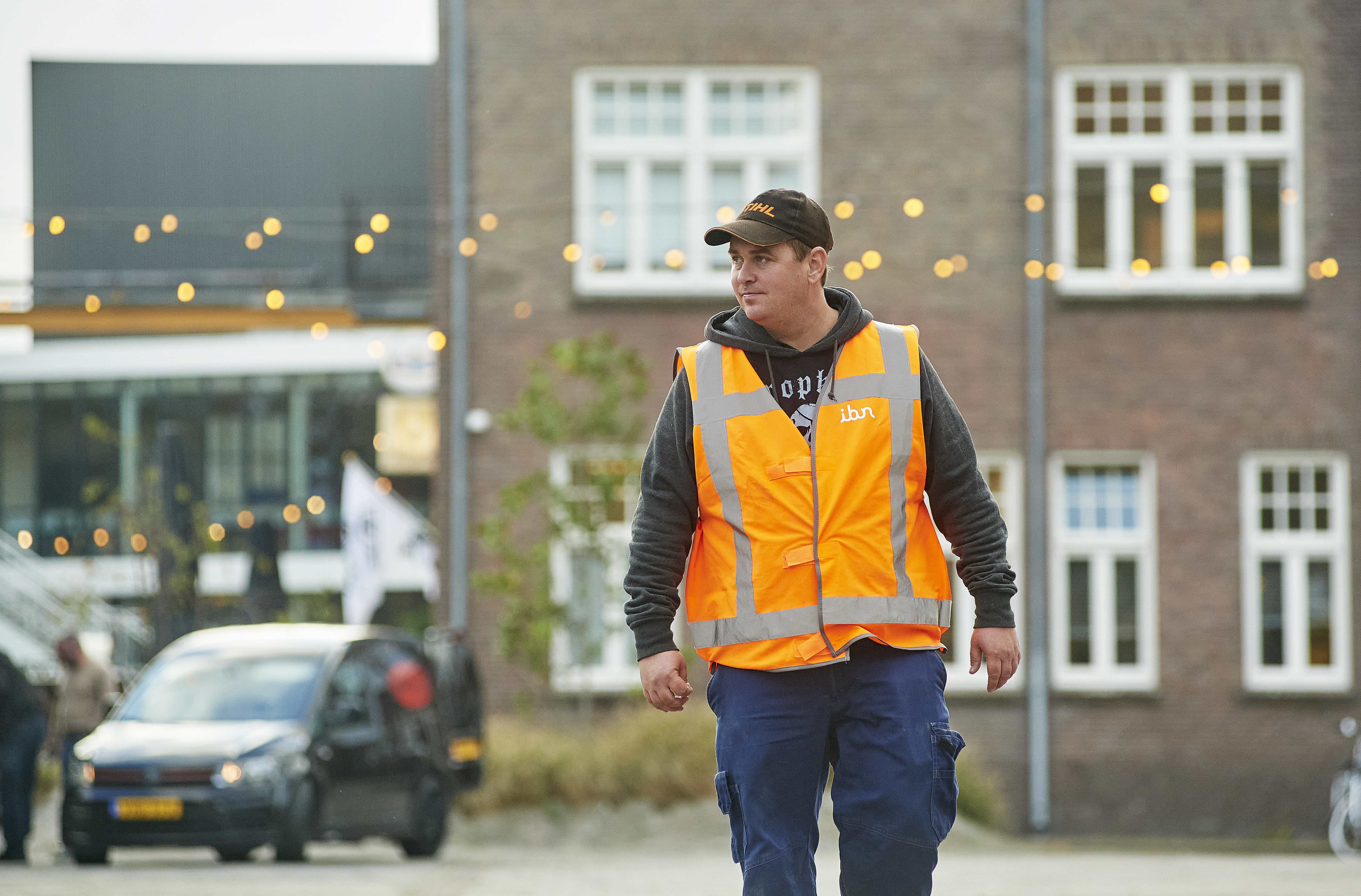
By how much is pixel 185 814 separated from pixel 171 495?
893 centimetres

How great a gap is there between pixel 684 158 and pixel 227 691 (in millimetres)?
8405

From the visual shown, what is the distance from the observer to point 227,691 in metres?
12.7

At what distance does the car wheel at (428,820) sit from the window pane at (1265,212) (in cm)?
1046

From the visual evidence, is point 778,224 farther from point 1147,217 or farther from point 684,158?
point 1147,217

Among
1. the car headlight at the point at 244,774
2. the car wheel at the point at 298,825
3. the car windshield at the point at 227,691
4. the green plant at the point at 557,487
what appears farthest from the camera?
the green plant at the point at 557,487

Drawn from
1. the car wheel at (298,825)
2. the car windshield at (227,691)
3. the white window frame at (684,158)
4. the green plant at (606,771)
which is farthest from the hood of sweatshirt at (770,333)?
the white window frame at (684,158)

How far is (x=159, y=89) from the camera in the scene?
137 feet

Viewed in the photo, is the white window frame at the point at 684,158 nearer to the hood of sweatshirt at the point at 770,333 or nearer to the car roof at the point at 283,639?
the car roof at the point at 283,639

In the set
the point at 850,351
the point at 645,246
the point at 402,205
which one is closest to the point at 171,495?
the point at 645,246

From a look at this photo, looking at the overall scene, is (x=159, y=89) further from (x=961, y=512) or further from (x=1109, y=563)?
(x=961, y=512)

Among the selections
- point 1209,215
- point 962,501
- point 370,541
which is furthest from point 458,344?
point 962,501

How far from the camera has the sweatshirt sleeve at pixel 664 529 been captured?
4.21 m

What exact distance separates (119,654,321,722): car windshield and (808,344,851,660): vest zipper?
8.81 meters

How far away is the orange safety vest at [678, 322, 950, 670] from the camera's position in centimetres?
407
